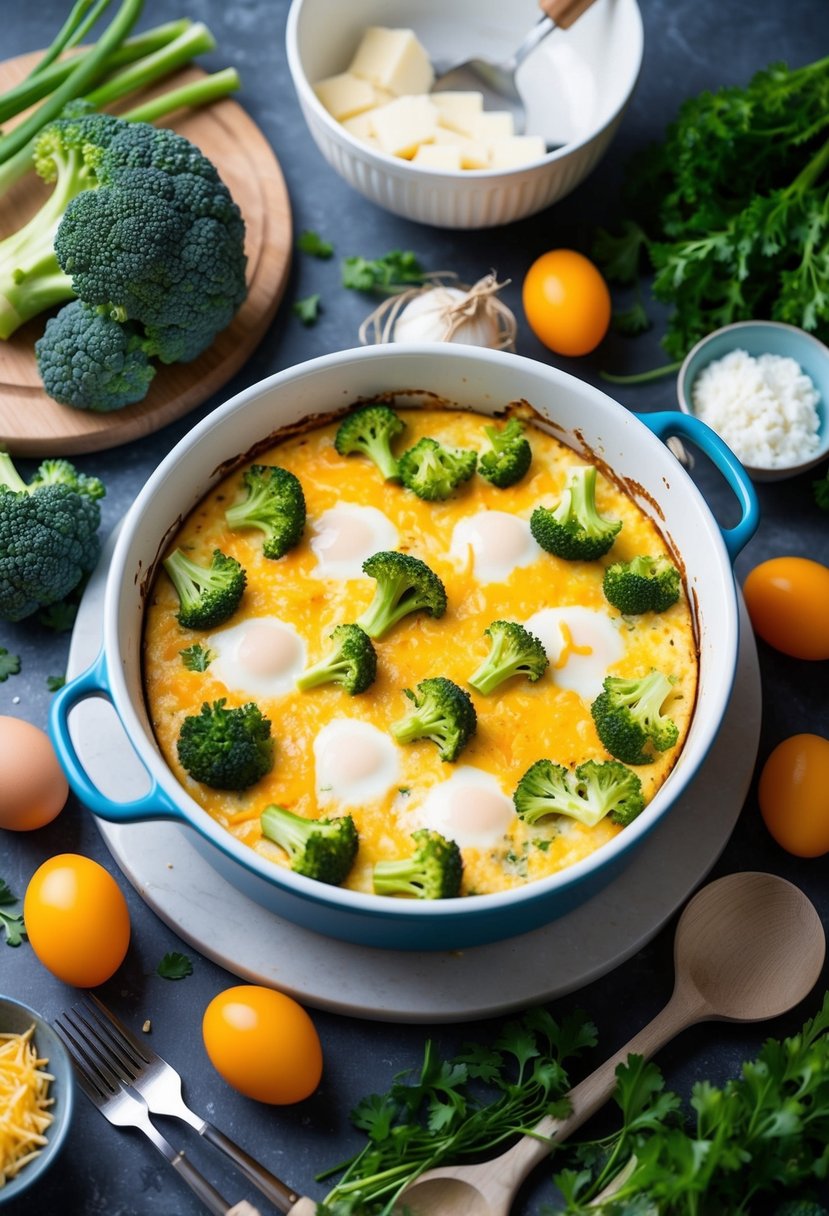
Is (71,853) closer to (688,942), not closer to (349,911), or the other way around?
(349,911)

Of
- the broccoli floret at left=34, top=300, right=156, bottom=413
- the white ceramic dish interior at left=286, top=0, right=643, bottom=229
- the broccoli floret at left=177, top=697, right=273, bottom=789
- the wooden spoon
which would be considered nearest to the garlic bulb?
the white ceramic dish interior at left=286, top=0, right=643, bottom=229

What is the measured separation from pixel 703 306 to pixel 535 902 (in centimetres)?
216

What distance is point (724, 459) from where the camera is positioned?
9.82 ft

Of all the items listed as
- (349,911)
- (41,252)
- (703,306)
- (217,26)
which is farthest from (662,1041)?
(217,26)

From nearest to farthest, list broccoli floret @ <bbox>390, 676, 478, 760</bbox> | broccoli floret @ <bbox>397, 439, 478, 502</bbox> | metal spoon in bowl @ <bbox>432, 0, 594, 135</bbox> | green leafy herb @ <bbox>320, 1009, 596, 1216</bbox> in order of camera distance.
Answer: green leafy herb @ <bbox>320, 1009, 596, 1216</bbox>, broccoli floret @ <bbox>390, 676, 478, 760</bbox>, broccoli floret @ <bbox>397, 439, 478, 502</bbox>, metal spoon in bowl @ <bbox>432, 0, 594, 135</bbox>

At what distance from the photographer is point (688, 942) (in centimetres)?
301

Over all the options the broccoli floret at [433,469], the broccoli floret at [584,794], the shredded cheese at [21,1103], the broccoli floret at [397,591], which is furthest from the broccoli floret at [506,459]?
the shredded cheese at [21,1103]

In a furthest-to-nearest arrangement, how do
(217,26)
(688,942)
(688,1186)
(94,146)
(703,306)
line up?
1. (217,26)
2. (703,306)
3. (94,146)
4. (688,942)
5. (688,1186)

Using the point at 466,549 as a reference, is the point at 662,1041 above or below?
below

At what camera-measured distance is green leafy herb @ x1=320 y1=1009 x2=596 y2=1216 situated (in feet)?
8.88

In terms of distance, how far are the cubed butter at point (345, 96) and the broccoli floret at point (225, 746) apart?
2016mm

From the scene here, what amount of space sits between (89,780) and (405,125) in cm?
221

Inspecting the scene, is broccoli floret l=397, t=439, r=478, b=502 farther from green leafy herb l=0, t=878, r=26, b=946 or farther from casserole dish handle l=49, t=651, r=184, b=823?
green leafy herb l=0, t=878, r=26, b=946

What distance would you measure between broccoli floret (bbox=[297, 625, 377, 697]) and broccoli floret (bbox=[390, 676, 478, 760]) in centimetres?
13
